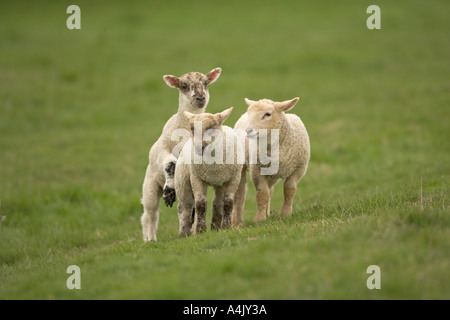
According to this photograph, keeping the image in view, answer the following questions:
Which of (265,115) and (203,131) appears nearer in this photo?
(203,131)

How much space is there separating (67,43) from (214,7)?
1074 centimetres

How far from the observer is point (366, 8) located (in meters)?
37.8

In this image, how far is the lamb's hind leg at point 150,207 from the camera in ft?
34.8

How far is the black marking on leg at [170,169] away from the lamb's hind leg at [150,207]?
2.72ft

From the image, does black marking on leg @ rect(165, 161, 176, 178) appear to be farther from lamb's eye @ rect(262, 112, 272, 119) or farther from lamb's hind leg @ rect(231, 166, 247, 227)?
lamb's eye @ rect(262, 112, 272, 119)

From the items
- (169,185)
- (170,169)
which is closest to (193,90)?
(170,169)

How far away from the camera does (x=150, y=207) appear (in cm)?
1065

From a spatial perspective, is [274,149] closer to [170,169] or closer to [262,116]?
[262,116]

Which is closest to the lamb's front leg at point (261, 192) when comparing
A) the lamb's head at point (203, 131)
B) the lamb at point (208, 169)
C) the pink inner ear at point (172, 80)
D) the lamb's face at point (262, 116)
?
the lamb at point (208, 169)

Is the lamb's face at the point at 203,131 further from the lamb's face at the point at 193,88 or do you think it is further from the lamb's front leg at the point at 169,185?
the lamb's face at the point at 193,88

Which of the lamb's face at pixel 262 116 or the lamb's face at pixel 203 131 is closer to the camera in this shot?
the lamb's face at pixel 203 131

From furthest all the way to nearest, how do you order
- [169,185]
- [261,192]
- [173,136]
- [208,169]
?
[173,136], [261,192], [169,185], [208,169]

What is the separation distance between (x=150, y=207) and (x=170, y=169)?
1.18 meters
